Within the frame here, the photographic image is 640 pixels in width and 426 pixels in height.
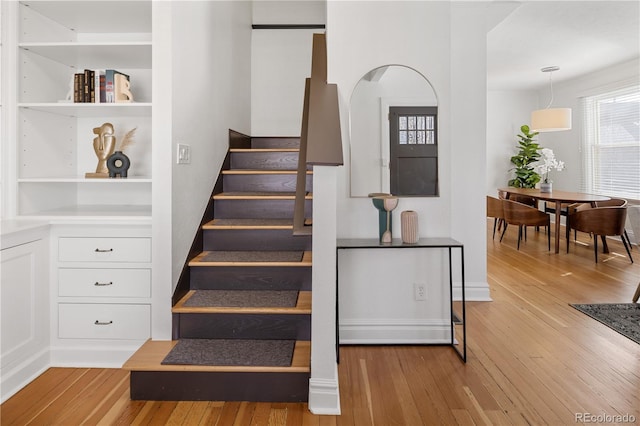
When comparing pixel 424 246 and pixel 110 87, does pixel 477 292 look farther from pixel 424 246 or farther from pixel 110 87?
pixel 110 87

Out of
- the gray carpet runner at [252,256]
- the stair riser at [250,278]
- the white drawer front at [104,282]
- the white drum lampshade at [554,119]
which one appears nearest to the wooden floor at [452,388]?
the white drawer front at [104,282]

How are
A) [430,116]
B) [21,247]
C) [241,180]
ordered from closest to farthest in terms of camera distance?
A: 1. [21,247]
2. [430,116]
3. [241,180]

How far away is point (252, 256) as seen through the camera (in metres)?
2.85

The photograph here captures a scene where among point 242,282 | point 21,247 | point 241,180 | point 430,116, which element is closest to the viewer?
point 21,247

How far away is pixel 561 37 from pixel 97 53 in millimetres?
5248

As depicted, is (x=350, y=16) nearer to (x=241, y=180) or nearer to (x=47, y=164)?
(x=241, y=180)

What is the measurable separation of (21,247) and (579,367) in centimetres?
322

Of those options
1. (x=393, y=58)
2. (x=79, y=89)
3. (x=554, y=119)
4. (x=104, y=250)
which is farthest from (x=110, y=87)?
(x=554, y=119)

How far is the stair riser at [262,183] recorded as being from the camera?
3.56 meters

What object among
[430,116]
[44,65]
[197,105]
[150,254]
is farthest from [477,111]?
[44,65]

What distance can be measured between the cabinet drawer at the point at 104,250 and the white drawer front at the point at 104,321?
0.28m

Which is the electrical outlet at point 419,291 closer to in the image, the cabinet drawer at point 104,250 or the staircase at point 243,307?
the staircase at point 243,307

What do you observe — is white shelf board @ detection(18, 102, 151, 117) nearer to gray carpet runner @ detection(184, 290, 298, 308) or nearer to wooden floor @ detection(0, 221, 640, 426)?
gray carpet runner @ detection(184, 290, 298, 308)

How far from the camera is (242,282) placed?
272 cm
